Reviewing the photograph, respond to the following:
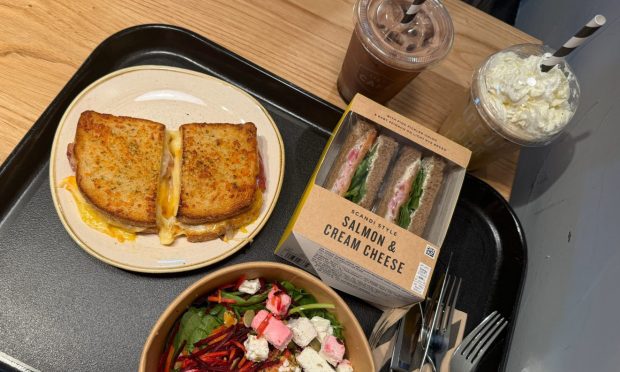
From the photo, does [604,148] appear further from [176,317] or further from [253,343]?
[176,317]

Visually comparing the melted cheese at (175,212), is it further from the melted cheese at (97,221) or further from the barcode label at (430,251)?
the barcode label at (430,251)

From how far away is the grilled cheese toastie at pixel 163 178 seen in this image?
Result: 47.4 inches

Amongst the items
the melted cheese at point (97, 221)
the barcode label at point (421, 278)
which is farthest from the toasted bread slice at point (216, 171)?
the barcode label at point (421, 278)

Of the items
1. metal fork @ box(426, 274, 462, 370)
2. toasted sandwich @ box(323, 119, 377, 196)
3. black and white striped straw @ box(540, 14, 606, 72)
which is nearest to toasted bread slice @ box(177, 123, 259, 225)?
toasted sandwich @ box(323, 119, 377, 196)

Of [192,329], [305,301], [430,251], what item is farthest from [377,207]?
[192,329]

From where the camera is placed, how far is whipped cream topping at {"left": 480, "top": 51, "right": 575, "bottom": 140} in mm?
1235

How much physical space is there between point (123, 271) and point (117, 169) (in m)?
0.29

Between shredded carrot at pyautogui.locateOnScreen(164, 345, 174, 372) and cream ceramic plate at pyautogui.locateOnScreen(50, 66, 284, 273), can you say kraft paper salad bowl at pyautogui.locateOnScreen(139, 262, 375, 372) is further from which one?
cream ceramic plate at pyautogui.locateOnScreen(50, 66, 284, 273)

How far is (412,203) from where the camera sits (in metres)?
1.21

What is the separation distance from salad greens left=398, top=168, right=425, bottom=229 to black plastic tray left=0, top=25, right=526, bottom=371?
313mm

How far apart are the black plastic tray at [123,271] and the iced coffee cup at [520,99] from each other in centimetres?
26

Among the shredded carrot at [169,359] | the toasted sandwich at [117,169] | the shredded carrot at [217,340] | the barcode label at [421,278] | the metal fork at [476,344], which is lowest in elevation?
the shredded carrot at [169,359]

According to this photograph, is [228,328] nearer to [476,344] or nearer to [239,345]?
[239,345]

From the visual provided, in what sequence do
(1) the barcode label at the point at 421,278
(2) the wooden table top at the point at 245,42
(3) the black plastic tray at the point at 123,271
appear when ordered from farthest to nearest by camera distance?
1. (2) the wooden table top at the point at 245,42
2. (3) the black plastic tray at the point at 123,271
3. (1) the barcode label at the point at 421,278
